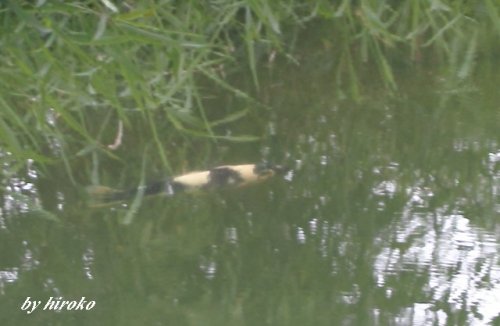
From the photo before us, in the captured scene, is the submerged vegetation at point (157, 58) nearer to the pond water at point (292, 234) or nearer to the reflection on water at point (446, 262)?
the pond water at point (292, 234)

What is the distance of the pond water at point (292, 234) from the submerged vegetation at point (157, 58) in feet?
0.22

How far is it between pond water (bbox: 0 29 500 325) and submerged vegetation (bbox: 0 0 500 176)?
0.07 m

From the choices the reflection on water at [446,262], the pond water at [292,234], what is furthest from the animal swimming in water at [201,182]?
the reflection on water at [446,262]

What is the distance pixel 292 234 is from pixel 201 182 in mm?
231

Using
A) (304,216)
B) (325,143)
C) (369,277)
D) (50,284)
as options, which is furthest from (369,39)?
(50,284)

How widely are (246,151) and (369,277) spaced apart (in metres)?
0.51

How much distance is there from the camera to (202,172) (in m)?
1.96

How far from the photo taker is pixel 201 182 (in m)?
1.93

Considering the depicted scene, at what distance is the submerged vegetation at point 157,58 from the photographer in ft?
4.68

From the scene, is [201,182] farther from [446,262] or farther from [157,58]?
[446,262]

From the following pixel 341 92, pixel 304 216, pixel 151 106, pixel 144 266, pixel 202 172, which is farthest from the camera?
pixel 341 92

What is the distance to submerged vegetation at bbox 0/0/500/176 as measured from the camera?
1427 mm

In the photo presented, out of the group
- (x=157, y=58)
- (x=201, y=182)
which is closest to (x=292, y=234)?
(x=201, y=182)

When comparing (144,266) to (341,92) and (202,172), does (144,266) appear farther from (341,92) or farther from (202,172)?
(341,92)
